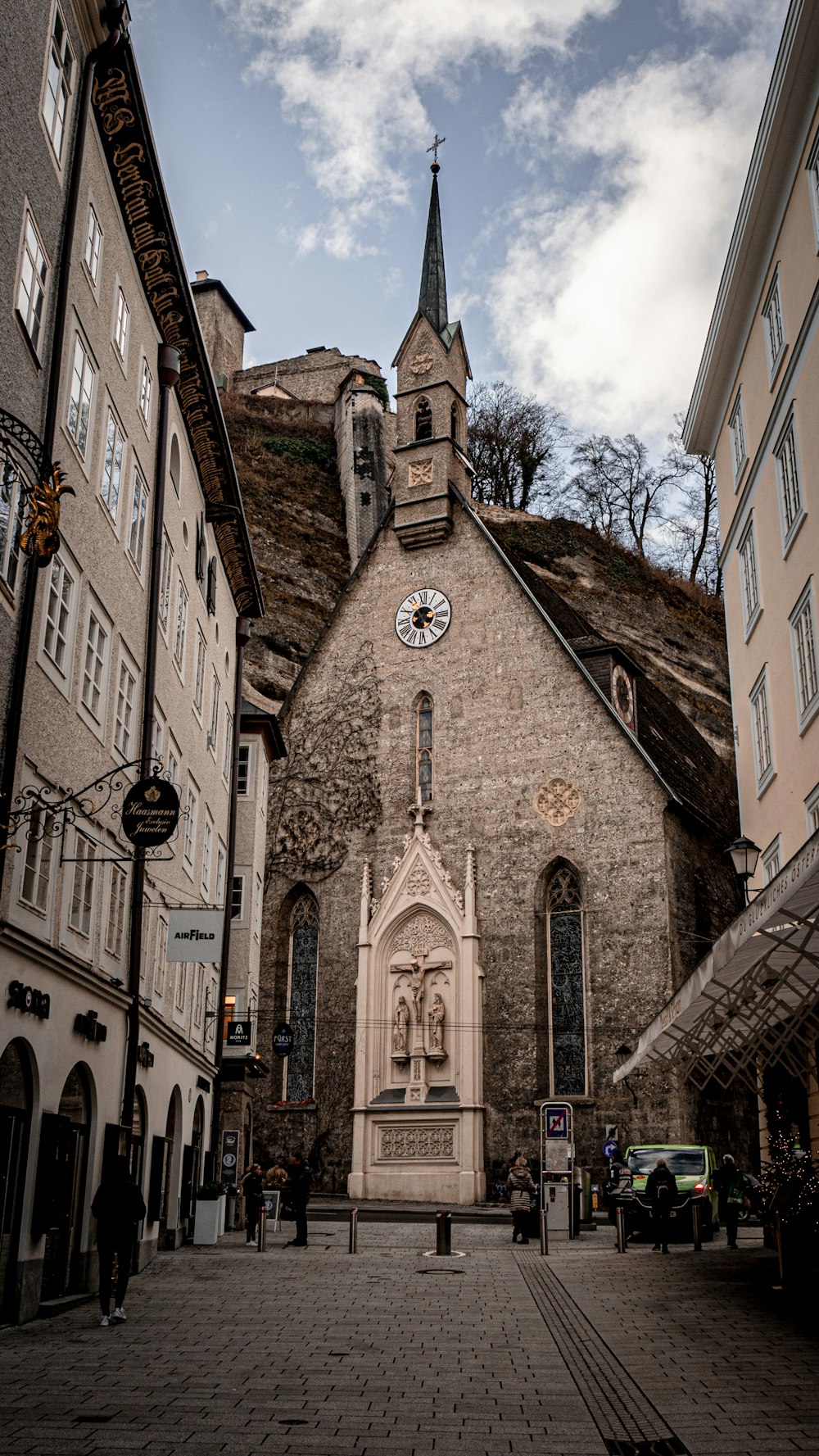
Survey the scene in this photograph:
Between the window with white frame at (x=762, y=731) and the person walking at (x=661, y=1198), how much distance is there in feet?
20.1

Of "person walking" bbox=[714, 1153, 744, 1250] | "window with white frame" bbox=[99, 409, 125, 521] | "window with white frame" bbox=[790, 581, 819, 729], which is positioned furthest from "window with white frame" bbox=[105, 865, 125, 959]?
"person walking" bbox=[714, 1153, 744, 1250]

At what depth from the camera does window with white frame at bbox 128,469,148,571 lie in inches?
722

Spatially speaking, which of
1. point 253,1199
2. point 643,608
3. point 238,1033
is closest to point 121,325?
point 253,1199

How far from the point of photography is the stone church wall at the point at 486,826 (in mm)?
32719

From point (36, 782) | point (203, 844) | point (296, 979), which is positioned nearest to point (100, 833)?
point (36, 782)

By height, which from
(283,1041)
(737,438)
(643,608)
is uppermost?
(643,608)

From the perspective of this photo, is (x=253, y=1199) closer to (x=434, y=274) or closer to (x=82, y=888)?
(x=82, y=888)

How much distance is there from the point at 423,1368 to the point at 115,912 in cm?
868

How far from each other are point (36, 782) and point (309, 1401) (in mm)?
6871

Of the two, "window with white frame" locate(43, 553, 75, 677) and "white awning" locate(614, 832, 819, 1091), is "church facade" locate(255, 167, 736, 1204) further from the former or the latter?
"window with white frame" locate(43, 553, 75, 677)

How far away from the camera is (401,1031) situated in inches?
1359

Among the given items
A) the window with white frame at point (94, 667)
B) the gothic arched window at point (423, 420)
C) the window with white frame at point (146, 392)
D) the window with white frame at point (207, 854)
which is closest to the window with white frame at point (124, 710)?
the window with white frame at point (94, 667)

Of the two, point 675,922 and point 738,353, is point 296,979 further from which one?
point 738,353

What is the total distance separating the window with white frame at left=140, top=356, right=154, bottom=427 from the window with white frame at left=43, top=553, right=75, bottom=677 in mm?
4986
